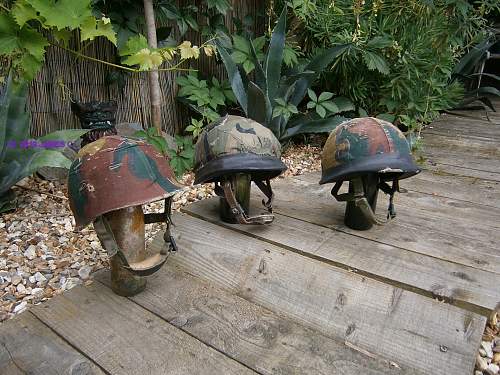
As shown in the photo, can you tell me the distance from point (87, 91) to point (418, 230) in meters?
2.15

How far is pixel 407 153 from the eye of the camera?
1309 millimetres

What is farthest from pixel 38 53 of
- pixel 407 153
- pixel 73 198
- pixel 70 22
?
pixel 407 153

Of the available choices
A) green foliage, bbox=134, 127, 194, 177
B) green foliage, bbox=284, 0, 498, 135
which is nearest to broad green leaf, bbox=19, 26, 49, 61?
green foliage, bbox=134, 127, 194, 177

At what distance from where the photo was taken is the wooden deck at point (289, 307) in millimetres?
953

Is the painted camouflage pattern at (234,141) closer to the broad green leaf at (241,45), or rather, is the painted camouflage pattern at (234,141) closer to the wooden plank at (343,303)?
the wooden plank at (343,303)

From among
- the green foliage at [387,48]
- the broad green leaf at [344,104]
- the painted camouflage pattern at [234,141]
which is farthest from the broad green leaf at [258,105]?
the painted camouflage pattern at [234,141]

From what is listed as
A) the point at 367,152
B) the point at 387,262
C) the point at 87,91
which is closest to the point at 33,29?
the point at 87,91

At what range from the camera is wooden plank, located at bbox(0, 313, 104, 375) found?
93cm

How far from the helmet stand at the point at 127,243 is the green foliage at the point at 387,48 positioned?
2.25m

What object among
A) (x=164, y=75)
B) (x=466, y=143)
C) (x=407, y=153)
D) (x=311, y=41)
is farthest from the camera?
(x=311, y=41)

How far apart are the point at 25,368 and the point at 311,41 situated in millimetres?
3156

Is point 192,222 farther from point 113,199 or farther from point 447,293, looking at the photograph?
point 447,293

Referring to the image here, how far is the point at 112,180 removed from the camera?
3.14 feet

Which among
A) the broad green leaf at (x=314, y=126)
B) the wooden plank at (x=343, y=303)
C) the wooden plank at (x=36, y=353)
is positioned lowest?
the wooden plank at (x=36, y=353)
